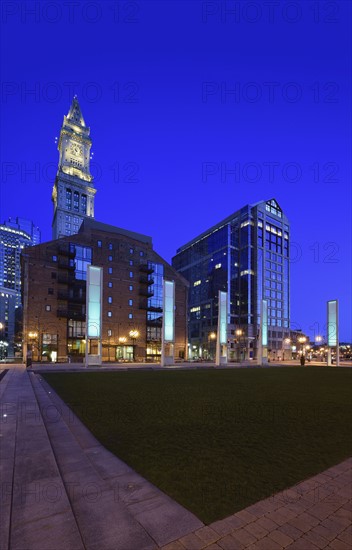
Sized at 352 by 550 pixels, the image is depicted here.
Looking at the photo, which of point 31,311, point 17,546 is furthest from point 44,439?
point 31,311

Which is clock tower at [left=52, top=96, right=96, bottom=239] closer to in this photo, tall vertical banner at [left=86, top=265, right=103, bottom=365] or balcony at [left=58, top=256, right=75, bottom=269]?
balcony at [left=58, top=256, right=75, bottom=269]

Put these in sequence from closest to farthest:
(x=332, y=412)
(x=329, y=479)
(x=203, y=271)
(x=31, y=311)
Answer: (x=329, y=479), (x=332, y=412), (x=31, y=311), (x=203, y=271)

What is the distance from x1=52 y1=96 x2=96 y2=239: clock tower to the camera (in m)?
120

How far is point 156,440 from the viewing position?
295 inches

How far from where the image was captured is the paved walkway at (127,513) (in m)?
3.71

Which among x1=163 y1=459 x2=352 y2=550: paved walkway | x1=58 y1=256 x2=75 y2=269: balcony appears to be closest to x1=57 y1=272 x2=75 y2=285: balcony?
x1=58 y1=256 x2=75 y2=269: balcony

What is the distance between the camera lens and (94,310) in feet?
127

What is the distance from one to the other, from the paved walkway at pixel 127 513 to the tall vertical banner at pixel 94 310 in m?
32.5

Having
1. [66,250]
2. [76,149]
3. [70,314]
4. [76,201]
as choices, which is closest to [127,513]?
[70,314]

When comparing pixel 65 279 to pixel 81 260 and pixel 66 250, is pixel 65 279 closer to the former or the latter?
pixel 81 260

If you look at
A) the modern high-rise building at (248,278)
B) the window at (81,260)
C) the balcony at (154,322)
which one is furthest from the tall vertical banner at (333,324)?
the window at (81,260)

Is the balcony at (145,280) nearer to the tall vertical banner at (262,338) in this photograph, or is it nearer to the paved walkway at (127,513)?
the tall vertical banner at (262,338)

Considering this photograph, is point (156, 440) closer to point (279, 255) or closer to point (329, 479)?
point (329, 479)

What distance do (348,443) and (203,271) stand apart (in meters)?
108
